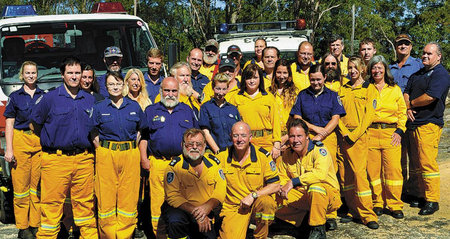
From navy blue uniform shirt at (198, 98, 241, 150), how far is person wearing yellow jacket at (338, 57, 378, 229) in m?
1.38

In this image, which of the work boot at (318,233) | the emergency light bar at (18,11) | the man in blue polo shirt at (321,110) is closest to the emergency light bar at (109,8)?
the emergency light bar at (18,11)

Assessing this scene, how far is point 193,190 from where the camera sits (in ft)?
Answer: 15.8

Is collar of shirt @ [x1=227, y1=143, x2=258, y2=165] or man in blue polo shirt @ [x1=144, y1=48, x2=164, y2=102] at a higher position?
man in blue polo shirt @ [x1=144, y1=48, x2=164, y2=102]

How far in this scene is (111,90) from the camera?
5207 mm

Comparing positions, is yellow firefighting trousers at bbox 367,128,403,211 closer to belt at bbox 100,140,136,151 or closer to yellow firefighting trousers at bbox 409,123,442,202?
yellow firefighting trousers at bbox 409,123,442,202

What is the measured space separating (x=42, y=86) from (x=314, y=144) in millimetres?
3271

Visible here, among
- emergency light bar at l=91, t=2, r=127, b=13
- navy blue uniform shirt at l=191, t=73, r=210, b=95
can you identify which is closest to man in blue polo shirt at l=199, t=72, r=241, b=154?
navy blue uniform shirt at l=191, t=73, r=210, b=95

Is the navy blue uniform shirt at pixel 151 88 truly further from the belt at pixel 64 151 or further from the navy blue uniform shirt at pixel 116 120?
the belt at pixel 64 151

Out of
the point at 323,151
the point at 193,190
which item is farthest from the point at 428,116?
the point at 193,190

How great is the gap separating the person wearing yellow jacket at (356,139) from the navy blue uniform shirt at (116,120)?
2.42 metres

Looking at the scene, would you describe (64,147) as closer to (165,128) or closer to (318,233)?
(165,128)

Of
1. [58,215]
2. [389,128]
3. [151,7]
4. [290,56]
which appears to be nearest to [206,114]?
[58,215]

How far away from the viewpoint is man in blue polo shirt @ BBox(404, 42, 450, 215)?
6336mm

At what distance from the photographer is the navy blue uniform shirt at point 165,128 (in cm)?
526
